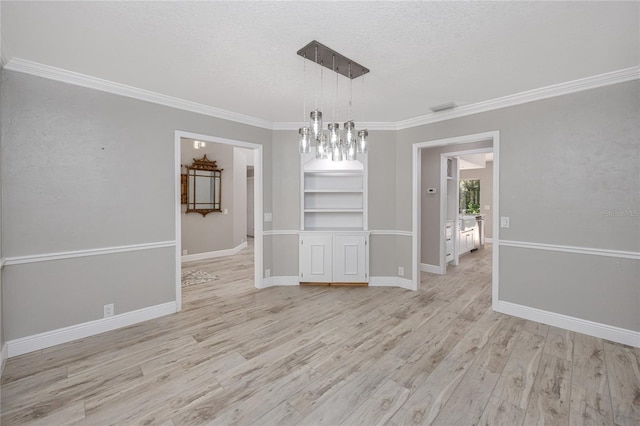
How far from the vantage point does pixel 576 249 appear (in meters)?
3.03

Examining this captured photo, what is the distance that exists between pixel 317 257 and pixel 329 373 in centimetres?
234

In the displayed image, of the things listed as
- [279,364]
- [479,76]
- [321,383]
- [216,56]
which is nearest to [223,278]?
[279,364]

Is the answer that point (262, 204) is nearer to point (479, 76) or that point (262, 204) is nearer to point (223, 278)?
point (223, 278)

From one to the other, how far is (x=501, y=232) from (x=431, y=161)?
7.56 ft

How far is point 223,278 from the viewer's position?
511 centimetres

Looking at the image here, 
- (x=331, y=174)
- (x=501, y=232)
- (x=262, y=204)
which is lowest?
(x=501, y=232)

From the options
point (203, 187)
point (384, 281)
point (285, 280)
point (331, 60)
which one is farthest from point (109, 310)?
point (203, 187)

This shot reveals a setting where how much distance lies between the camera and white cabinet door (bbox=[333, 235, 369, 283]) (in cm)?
454

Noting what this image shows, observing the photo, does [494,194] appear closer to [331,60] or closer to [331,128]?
[331,128]

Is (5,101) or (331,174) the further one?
(331,174)

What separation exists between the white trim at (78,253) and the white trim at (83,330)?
70 cm

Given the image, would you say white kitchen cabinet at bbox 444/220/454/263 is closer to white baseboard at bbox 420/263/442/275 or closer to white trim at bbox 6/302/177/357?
white baseboard at bbox 420/263/442/275

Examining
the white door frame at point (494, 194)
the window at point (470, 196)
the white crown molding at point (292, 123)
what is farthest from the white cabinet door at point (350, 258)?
the window at point (470, 196)

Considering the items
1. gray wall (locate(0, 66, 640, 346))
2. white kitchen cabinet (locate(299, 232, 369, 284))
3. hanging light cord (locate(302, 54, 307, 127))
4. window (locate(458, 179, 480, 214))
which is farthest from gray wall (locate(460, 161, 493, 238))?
hanging light cord (locate(302, 54, 307, 127))
